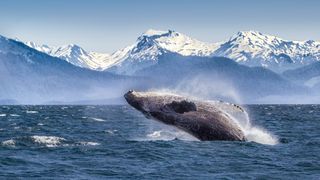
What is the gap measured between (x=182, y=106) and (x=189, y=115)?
53 cm

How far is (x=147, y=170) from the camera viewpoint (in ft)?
66.1

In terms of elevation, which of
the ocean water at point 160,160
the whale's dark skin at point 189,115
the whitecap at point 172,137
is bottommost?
the ocean water at point 160,160

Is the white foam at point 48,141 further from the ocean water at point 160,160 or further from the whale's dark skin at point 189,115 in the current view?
the whale's dark skin at point 189,115

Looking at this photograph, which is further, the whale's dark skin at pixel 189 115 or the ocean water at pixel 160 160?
the whale's dark skin at pixel 189 115

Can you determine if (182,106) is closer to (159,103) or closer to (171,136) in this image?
(159,103)

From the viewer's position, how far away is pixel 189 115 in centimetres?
2550

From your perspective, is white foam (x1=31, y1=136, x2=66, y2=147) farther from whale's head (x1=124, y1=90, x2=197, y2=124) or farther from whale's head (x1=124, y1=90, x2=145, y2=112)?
whale's head (x1=124, y1=90, x2=197, y2=124)

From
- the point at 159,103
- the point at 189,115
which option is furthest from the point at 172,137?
the point at 189,115

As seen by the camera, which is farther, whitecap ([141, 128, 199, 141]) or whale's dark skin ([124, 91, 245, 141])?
whitecap ([141, 128, 199, 141])

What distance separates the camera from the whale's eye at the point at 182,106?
25.4m

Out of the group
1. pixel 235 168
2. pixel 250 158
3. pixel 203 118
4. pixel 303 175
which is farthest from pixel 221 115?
Result: pixel 303 175

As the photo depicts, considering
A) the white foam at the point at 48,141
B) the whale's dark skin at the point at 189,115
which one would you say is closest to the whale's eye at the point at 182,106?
the whale's dark skin at the point at 189,115

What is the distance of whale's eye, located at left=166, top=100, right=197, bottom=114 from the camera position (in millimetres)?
25422

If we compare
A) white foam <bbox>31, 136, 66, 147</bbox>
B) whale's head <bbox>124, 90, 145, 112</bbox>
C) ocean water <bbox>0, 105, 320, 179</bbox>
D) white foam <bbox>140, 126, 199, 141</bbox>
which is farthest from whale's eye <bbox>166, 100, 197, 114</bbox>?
white foam <bbox>31, 136, 66, 147</bbox>
